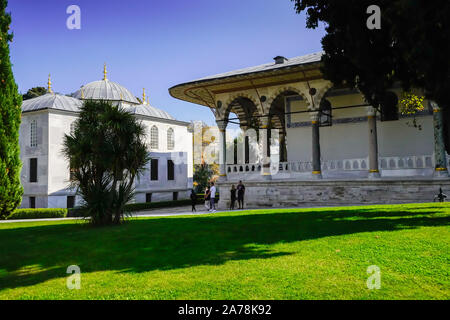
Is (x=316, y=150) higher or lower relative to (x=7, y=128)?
lower

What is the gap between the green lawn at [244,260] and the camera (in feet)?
15.1

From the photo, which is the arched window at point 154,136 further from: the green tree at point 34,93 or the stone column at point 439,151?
the green tree at point 34,93

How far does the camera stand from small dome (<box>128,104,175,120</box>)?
29.1 metres

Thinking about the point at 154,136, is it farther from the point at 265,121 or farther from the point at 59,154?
the point at 265,121

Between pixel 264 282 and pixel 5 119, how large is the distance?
16.9 meters

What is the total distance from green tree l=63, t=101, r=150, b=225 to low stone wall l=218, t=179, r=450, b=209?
7.98 meters

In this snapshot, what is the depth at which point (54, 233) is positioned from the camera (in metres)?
10.2

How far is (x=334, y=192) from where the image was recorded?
53.2 feet

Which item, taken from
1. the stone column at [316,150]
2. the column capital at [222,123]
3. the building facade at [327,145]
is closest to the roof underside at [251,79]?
the building facade at [327,145]

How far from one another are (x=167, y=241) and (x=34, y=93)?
45141 mm

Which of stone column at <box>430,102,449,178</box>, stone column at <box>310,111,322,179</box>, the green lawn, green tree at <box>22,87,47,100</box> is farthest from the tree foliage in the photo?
green tree at <box>22,87,47,100</box>

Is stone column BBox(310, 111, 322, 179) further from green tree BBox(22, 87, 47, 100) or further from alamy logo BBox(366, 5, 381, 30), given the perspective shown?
green tree BBox(22, 87, 47, 100)

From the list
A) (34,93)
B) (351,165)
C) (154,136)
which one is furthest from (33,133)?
(34,93)

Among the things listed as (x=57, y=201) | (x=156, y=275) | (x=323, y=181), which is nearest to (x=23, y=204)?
(x=57, y=201)
